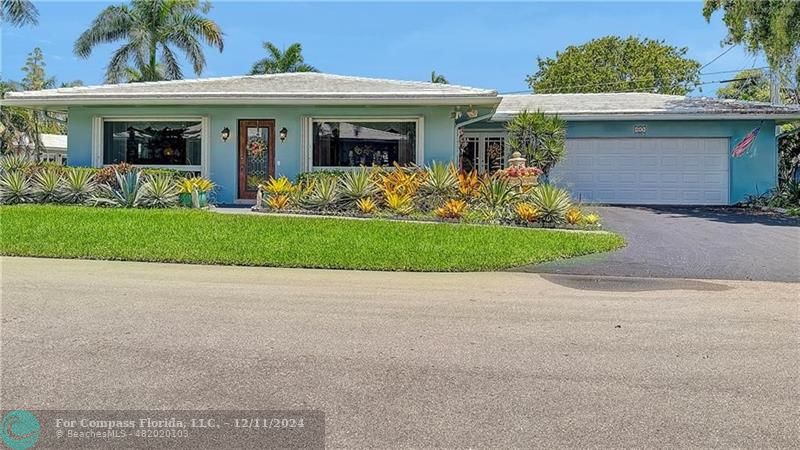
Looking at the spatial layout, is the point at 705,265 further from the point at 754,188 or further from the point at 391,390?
the point at 754,188

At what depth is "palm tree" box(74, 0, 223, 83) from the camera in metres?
27.6

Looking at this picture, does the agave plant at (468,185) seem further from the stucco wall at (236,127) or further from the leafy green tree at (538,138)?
the leafy green tree at (538,138)

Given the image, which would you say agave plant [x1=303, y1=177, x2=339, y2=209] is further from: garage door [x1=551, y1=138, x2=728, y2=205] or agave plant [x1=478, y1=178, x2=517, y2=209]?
garage door [x1=551, y1=138, x2=728, y2=205]

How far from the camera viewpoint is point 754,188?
63.1 feet

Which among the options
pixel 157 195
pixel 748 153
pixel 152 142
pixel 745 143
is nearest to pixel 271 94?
pixel 157 195

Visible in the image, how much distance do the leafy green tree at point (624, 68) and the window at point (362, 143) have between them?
85.8 feet

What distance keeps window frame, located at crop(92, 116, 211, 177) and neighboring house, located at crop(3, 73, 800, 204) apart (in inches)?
1.1

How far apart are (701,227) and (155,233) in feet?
37.2

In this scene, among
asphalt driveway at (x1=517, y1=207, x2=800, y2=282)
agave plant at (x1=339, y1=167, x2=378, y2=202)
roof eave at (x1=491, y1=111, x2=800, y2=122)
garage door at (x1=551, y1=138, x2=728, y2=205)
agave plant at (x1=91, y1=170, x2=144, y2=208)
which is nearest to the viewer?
asphalt driveway at (x1=517, y1=207, x2=800, y2=282)

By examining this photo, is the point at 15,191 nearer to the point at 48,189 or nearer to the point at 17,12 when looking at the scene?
the point at 48,189

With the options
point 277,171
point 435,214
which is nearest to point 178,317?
point 435,214

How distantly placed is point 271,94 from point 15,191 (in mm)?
6647

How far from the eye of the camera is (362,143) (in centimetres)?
1719

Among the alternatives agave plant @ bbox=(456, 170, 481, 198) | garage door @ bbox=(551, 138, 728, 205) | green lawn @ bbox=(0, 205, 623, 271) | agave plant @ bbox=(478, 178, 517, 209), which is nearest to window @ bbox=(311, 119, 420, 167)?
agave plant @ bbox=(456, 170, 481, 198)
